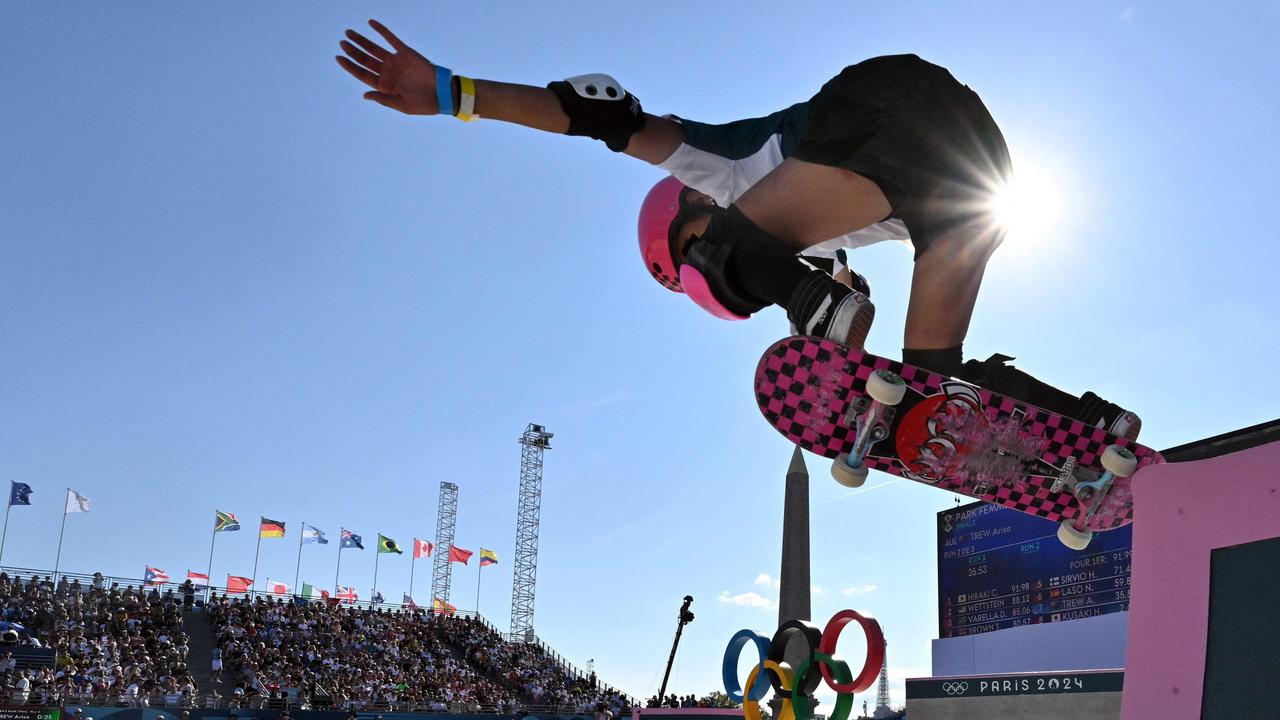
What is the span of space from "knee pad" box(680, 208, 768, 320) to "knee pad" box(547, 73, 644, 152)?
40 centimetres

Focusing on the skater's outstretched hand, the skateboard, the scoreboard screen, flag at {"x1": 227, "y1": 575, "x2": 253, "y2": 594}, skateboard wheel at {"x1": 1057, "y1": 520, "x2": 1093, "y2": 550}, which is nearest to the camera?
the skater's outstretched hand

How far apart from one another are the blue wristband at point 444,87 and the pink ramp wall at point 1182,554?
2028 millimetres

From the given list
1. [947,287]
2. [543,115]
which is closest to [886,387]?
[947,287]

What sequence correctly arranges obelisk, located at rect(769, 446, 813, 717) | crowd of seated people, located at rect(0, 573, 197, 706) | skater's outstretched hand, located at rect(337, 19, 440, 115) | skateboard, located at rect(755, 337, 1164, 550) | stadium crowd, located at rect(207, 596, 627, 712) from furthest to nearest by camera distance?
stadium crowd, located at rect(207, 596, 627, 712) < obelisk, located at rect(769, 446, 813, 717) < crowd of seated people, located at rect(0, 573, 197, 706) < skateboard, located at rect(755, 337, 1164, 550) < skater's outstretched hand, located at rect(337, 19, 440, 115)

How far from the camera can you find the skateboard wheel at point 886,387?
280 cm

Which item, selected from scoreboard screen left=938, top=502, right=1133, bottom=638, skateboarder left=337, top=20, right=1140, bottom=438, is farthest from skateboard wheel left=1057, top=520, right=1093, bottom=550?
scoreboard screen left=938, top=502, right=1133, bottom=638

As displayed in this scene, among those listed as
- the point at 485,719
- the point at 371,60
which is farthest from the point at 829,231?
the point at 485,719

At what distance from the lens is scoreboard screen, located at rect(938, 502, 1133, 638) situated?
18984 mm

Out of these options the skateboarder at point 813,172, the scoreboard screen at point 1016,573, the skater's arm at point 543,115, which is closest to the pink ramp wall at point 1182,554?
the skateboarder at point 813,172

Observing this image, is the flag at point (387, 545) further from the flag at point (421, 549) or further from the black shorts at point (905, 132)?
the black shorts at point (905, 132)

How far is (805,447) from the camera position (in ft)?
10.2

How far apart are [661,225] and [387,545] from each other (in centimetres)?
3410

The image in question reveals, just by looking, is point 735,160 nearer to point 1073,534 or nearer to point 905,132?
point 905,132

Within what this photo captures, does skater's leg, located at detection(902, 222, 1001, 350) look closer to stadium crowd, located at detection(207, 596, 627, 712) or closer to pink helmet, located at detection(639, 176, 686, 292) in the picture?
pink helmet, located at detection(639, 176, 686, 292)
